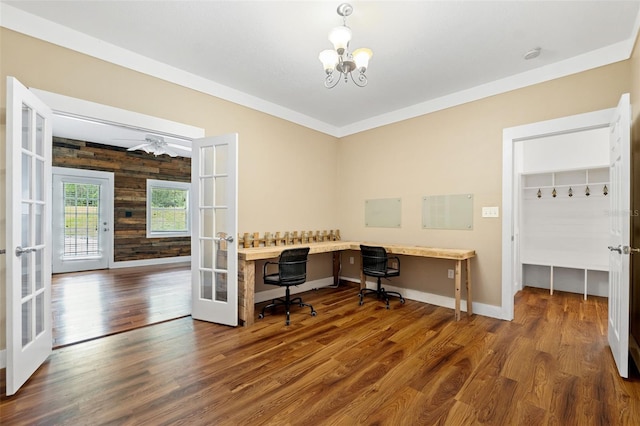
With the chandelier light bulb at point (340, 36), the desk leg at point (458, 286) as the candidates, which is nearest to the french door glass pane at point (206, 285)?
the chandelier light bulb at point (340, 36)

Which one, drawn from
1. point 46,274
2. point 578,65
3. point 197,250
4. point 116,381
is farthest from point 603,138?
point 46,274

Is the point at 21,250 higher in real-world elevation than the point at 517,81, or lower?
lower

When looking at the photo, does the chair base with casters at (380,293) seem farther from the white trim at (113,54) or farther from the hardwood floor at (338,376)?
the white trim at (113,54)

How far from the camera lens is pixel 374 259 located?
12.9 feet

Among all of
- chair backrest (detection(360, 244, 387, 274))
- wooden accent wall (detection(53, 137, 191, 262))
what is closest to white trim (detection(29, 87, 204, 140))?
chair backrest (detection(360, 244, 387, 274))

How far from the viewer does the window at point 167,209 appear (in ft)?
24.1

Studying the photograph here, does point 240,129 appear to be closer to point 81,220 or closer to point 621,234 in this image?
point 621,234

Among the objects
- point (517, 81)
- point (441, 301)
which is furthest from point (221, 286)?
point (517, 81)

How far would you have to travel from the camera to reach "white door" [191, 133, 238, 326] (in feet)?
10.6

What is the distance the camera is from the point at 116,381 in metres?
2.13

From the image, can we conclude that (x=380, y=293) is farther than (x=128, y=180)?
No

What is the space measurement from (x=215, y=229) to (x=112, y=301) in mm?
2115

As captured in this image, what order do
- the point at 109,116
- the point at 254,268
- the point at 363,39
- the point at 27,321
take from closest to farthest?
the point at 27,321, the point at 363,39, the point at 109,116, the point at 254,268

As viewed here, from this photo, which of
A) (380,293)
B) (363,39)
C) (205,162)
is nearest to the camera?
(363,39)
